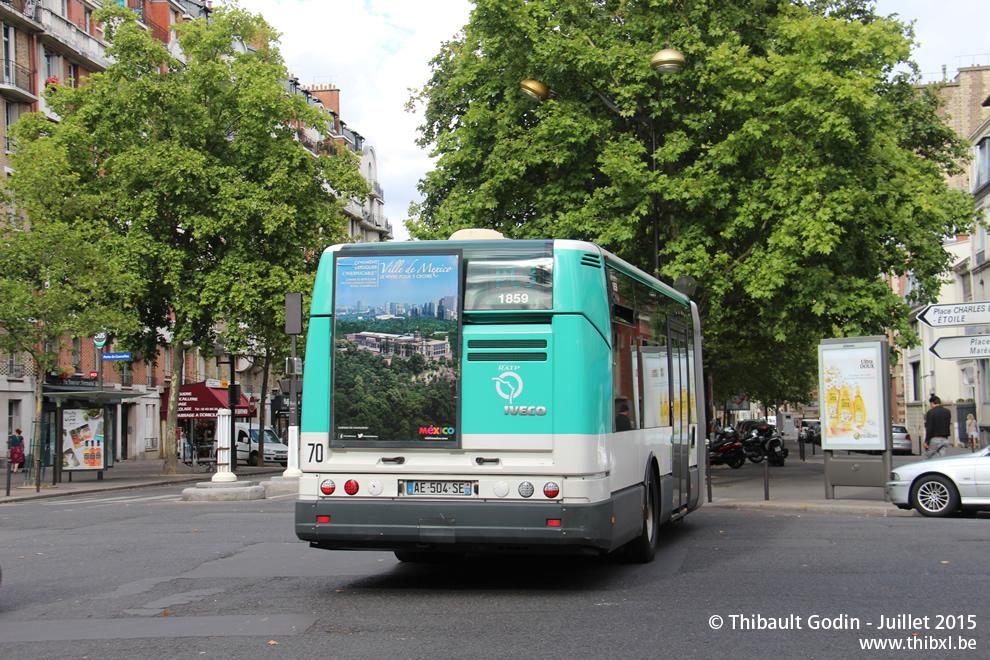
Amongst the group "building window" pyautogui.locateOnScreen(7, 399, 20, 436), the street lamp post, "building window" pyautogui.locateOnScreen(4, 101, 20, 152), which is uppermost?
"building window" pyautogui.locateOnScreen(4, 101, 20, 152)

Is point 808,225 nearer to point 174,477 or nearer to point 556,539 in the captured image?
point 556,539

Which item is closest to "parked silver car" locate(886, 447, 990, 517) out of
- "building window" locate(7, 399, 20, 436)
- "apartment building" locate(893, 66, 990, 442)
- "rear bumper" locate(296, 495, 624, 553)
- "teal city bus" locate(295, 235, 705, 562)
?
"teal city bus" locate(295, 235, 705, 562)

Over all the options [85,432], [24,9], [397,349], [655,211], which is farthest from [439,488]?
[24,9]

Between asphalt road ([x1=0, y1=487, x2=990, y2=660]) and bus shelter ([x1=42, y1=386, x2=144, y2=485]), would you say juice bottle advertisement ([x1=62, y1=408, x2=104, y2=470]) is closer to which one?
bus shelter ([x1=42, y1=386, x2=144, y2=485])

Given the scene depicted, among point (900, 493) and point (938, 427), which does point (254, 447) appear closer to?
point (938, 427)

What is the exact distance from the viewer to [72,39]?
4506cm

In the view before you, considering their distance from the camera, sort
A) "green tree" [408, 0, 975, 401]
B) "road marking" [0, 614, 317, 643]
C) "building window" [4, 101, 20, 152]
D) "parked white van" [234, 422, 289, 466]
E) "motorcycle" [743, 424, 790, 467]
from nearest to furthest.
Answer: "road marking" [0, 614, 317, 643], "green tree" [408, 0, 975, 401], "motorcycle" [743, 424, 790, 467], "building window" [4, 101, 20, 152], "parked white van" [234, 422, 289, 466]

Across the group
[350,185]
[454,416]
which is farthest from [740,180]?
[350,185]

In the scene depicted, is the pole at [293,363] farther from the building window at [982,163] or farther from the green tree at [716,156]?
the building window at [982,163]

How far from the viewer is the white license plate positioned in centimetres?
824

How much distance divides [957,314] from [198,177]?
79.9 feet

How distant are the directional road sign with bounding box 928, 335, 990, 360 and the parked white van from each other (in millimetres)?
32566

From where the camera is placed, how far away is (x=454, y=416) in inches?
326

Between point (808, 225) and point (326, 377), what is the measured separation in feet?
43.5
